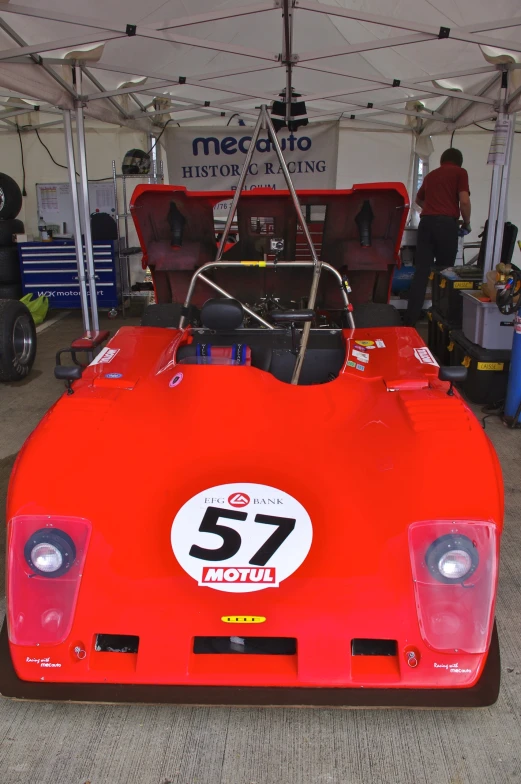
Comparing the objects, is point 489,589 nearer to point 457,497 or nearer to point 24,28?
Answer: point 457,497

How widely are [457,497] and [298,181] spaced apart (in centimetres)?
852

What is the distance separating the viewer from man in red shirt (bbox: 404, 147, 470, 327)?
5.91 meters

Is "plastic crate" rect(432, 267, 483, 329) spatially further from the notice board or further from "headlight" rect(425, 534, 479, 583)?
the notice board

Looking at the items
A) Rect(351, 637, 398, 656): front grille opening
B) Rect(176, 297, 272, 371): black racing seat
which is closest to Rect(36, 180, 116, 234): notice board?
Rect(176, 297, 272, 371): black racing seat

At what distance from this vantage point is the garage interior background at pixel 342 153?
30.1 feet

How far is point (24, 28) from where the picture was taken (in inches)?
172

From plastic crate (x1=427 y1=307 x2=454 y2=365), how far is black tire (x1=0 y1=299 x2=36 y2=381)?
11.2 ft

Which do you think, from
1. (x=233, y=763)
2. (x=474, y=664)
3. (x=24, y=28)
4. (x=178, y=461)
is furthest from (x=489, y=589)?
(x=24, y=28)

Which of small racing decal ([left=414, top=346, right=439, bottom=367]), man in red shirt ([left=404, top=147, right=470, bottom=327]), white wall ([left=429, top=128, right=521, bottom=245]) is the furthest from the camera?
white wall ([left=429, top=128, right=521, bottom=245])

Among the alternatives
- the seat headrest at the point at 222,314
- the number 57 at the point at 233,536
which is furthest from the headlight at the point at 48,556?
the seat headrest at the point at 222,314

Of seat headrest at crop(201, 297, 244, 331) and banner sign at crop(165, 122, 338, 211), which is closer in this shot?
seat headrest at crop(201, 297, 244, 331)

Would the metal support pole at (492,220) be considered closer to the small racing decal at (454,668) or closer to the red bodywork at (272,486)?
the red bodywork at (272,486)

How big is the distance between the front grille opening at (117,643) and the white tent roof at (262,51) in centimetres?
369

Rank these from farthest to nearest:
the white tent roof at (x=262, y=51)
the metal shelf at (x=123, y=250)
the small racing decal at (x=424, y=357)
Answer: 1. the metal shelf at (x=123, y=250)
2. the white tent roof at (x=262, y=51)
3. the small racing decal at (x=424, y=357)
